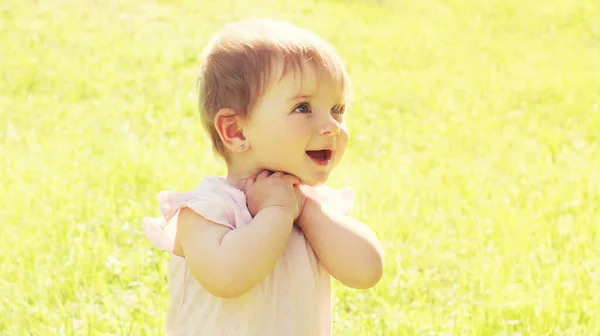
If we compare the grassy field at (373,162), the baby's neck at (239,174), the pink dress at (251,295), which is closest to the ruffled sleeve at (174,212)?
the pink dress at (251,295)

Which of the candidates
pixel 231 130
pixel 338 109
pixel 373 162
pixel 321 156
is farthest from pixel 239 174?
pixel 373 162

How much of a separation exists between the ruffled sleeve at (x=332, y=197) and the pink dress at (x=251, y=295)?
15 cm

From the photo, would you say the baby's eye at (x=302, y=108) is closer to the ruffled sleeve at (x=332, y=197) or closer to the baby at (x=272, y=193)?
the baby at (x=272, y=193)

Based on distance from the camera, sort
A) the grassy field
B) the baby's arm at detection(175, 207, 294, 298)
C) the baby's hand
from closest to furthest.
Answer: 1. the baby's arm at detection(175, 207, 294, 298)
2. the baby's hand
3. the grassy field

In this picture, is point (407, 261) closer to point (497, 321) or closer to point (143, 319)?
point (497, 321)

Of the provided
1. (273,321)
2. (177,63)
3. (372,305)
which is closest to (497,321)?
(372,305)

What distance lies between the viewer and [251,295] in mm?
2357

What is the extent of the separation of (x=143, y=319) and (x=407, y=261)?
1.49 m

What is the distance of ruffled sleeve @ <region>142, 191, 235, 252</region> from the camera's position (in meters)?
2.30

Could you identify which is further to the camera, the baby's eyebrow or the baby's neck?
the baby's neck

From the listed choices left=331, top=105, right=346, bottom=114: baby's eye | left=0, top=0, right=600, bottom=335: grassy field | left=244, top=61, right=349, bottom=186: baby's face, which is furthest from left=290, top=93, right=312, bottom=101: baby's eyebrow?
left=0, top=0, right=600, bottom=335: grassy field

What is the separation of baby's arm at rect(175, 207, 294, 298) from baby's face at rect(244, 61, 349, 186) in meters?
0.16

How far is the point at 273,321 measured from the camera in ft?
7.79

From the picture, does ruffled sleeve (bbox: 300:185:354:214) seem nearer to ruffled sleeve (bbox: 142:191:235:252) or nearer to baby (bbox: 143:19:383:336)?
baby (bbox: 143:19:383:336)
